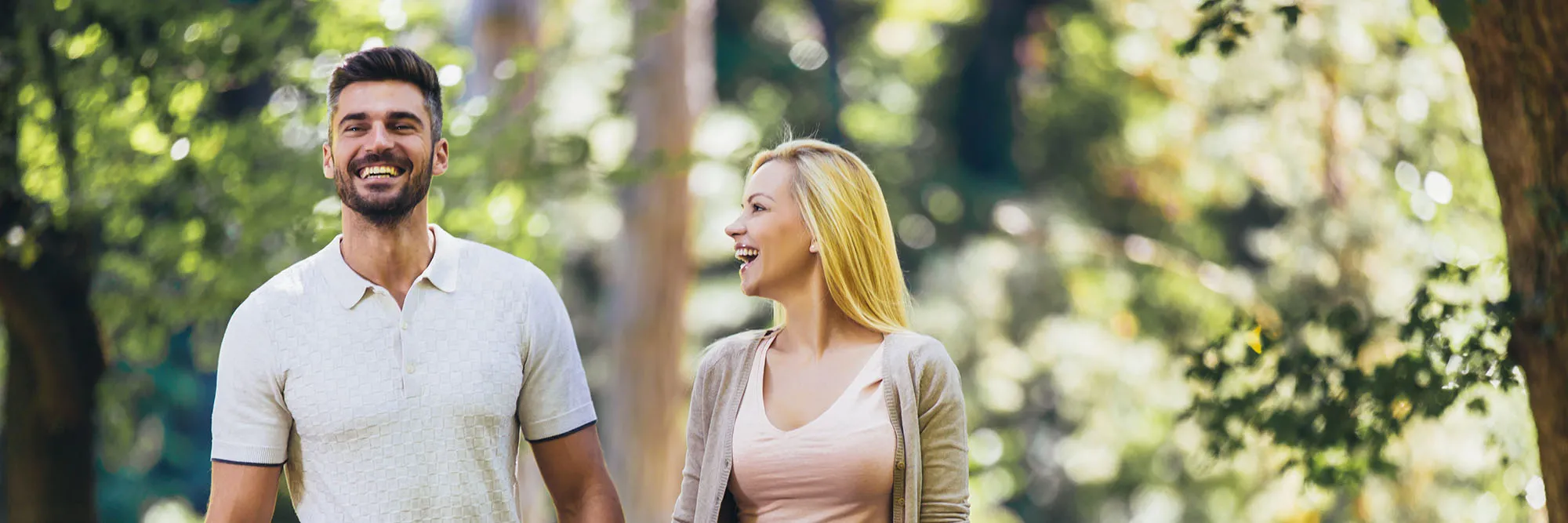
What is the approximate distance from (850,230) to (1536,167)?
169cm

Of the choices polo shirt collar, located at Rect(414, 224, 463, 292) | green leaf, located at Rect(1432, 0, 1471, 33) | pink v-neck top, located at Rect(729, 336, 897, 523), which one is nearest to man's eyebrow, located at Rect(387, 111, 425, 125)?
polo shirt collar, located at Rect(414, 224, 463, 292)

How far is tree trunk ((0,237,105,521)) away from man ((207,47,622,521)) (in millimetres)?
4206

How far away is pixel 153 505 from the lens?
17781 millimetres

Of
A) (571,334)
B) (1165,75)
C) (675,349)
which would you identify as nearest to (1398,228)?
(1165,75)

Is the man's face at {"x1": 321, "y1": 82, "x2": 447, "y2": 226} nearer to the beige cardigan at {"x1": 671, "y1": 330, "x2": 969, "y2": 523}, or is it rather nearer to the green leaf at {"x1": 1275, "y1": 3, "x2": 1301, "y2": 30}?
the beige cardigan at {"x1": 671, "y1": 330, "x2": 969, "y2": 523}

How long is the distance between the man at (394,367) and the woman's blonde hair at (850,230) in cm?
55

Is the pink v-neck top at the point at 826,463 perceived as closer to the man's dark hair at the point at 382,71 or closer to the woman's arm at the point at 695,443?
the woman's arm at the point at 695,443

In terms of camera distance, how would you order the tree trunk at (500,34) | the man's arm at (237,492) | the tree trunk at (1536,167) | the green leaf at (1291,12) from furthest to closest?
the tree trunk at (500,34) → the green leaf at (1291,12) → the tree trunk at (1536,167) → the man's arm at (237,492)

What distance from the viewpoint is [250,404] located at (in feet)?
10.2

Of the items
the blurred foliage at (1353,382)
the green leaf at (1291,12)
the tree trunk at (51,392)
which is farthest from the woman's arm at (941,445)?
the tree trunk at (51,392)

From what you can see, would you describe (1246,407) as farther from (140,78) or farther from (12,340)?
(12,340)

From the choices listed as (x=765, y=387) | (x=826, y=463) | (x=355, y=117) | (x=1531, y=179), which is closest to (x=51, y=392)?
(x=355, y=117)

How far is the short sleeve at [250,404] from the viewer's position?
309 centimetres

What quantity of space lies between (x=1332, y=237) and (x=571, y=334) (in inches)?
360
